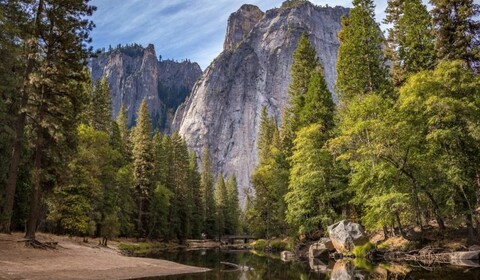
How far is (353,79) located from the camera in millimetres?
31766

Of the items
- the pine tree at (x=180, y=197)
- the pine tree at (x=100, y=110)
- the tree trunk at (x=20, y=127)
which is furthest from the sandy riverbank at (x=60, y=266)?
the pine tree at (x=180, y=197)

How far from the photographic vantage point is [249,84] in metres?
150

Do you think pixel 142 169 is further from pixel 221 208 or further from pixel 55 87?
pixel 221 208

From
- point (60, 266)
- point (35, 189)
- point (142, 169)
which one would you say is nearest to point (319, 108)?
point (35, 189)

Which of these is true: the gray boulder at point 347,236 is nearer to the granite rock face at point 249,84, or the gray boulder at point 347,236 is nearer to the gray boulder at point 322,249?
the gray boulder at point 322,249

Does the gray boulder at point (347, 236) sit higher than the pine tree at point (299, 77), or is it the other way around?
the pine tree at point (299, 77)

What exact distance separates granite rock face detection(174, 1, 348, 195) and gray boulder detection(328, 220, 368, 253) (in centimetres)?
10824

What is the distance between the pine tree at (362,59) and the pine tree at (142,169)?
2899 centimetres

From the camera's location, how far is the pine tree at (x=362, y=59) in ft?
103

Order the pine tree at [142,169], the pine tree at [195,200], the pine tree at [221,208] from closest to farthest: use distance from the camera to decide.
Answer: the pine tree at [142,169] → the pine tree at [195,200] → the pine tree at [221,208]

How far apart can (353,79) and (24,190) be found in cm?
2834

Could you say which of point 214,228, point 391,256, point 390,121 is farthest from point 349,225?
point 214,228

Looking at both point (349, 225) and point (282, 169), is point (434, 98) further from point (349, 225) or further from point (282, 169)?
point (282, 169)

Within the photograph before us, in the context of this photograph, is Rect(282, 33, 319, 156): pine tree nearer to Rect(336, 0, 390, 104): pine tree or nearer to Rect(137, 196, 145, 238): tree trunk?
Rect(336, 0, 390, 104): pine tree
